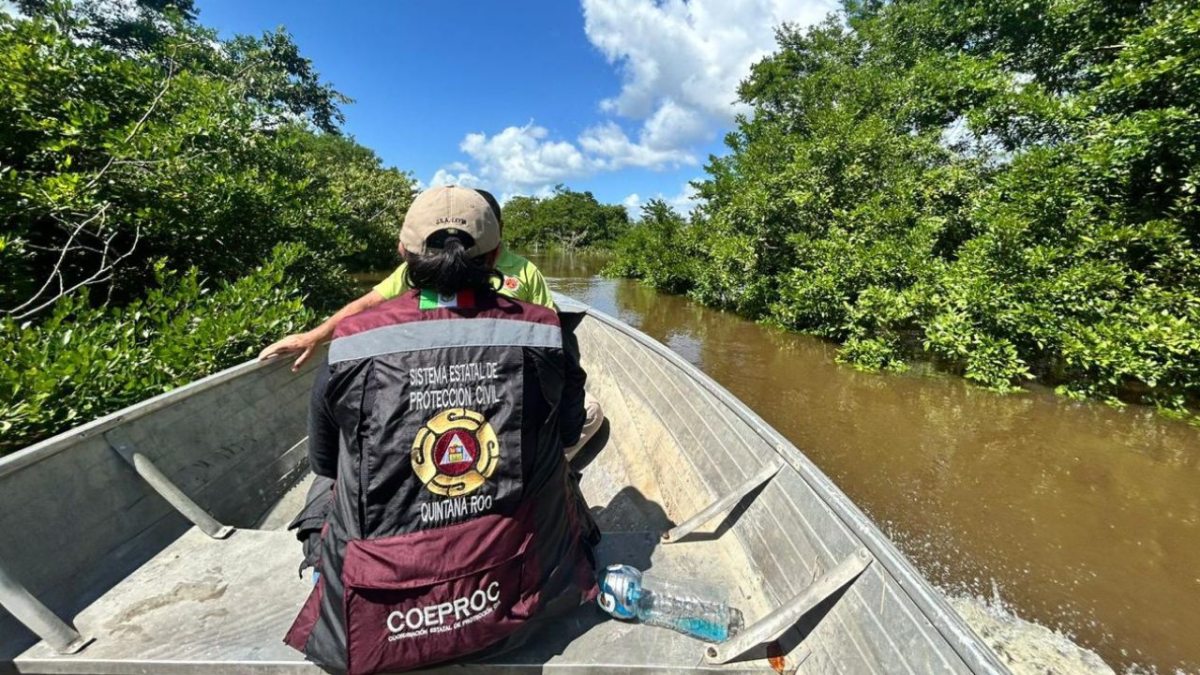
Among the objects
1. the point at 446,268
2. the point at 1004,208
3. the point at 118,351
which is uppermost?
the point at 1004,208

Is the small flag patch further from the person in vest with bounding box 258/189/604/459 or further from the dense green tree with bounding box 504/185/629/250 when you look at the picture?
the dense green tree with bounding box 504/185/629/250

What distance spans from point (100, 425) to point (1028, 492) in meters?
6.60

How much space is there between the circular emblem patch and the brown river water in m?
3.74

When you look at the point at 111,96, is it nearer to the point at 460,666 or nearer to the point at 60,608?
the point at 60,608

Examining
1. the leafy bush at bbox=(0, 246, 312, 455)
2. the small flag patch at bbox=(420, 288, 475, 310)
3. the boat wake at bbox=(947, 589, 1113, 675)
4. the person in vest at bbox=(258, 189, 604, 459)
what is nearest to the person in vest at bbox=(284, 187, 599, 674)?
the small flag patch at bbox=(420, 288, 475, 310)

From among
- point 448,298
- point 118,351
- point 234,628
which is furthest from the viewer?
point 118,351

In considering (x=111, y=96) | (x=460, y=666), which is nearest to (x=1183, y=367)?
(x=460, y=666)

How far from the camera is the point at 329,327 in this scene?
231cm

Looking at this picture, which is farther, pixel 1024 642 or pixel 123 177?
pixel 123 177

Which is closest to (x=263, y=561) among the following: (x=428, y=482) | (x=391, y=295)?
(x=391, y=295)

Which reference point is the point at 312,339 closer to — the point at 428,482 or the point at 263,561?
the point at 263,561

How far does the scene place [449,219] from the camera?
1.42 m

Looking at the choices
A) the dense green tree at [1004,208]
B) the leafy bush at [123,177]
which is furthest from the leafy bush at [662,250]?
the leafy bush at [123,177]

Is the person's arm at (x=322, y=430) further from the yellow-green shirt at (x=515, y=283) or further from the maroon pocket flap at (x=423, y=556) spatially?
the yellow-green shirt at (x=515, y=283)
